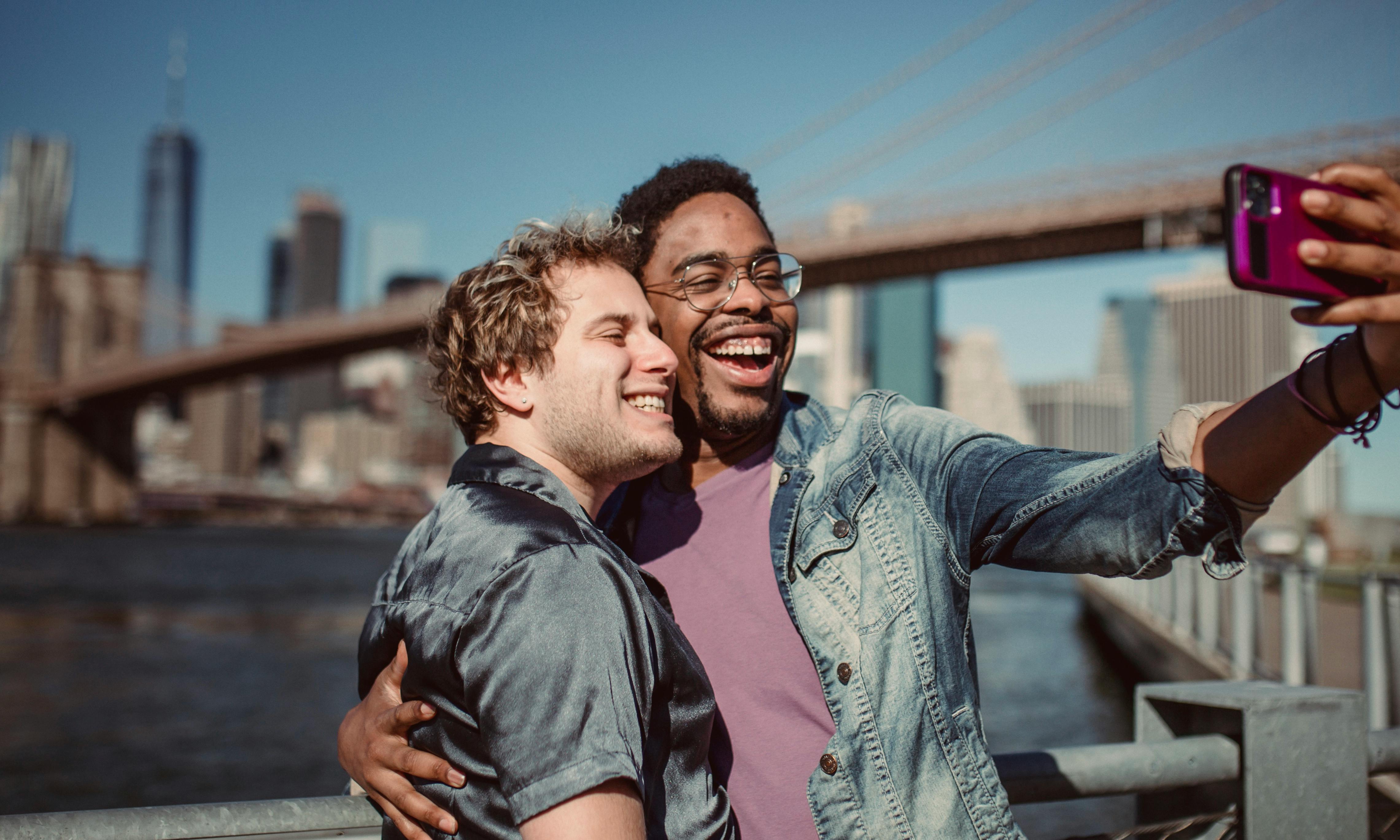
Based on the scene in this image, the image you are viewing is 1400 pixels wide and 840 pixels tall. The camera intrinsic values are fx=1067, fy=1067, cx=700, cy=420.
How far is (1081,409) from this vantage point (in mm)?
46688

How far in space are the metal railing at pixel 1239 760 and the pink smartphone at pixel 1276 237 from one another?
2.52ft

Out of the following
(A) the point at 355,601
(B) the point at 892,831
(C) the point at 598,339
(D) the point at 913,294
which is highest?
(D) the point at 913,294

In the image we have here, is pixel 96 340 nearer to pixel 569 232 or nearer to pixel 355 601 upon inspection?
pixel 355 601

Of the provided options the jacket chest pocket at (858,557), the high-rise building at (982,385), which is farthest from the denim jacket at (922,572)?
the high-rise building at (982,385)

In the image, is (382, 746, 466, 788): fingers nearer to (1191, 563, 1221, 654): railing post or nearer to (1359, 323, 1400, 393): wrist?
(1359, 323, 1400, 393): wrist

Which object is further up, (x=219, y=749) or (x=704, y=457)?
(x=704, y=457)

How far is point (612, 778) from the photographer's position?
94 cm

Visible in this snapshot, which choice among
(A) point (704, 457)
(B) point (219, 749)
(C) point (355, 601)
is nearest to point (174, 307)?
(C) point (355, 601)

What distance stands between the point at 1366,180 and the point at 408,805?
107cm

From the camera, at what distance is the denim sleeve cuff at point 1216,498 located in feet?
3.44

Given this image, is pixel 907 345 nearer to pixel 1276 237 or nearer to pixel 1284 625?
pixel 1284 625

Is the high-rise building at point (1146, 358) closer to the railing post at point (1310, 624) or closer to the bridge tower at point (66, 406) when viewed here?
the railing post at point (1310, 624)

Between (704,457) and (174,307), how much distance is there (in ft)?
144

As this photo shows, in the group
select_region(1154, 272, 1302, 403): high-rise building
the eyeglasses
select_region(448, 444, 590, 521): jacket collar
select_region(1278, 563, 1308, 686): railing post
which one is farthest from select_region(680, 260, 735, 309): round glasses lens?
select_region(1154, 272, 1302, 403): high-rise building
